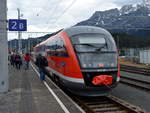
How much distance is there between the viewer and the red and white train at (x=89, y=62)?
33.5ft

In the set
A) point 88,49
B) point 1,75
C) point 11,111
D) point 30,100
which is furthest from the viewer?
point 1,75

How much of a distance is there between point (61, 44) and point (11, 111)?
4.78 meters

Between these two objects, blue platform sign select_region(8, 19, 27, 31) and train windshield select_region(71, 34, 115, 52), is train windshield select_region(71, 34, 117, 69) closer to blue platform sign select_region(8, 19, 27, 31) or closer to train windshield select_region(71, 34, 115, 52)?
train windshield select_region(71, 34, 115, 52)

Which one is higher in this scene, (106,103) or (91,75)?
(91,75)

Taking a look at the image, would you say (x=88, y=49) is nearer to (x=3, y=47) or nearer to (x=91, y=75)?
(x=91, y=75)

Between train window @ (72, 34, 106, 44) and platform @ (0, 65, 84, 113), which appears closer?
platform @ (0, 65, 84, 113)

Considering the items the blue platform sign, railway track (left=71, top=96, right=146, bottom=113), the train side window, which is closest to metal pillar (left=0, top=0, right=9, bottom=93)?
the blue platform sign

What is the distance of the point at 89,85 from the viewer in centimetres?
1014

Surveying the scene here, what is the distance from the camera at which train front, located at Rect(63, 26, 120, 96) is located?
10.2m

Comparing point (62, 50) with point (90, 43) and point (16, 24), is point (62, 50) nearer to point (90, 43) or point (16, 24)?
point (90, 43)

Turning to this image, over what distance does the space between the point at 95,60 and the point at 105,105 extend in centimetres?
177

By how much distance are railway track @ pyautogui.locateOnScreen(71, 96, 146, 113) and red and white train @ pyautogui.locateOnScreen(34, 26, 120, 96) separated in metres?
0.38

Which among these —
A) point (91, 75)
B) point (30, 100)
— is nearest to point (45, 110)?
point (30, 100)

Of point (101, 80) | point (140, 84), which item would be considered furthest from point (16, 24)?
point (140, 84)
